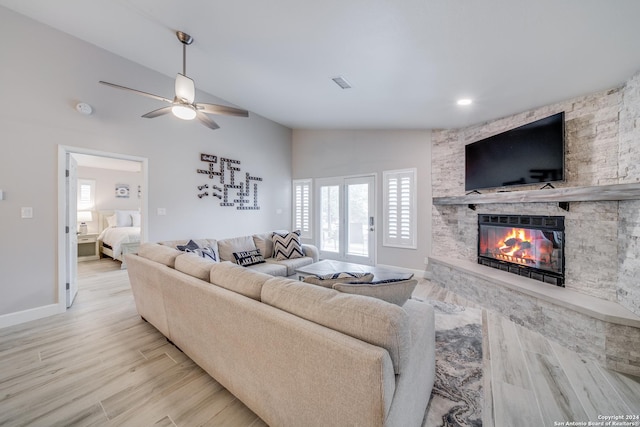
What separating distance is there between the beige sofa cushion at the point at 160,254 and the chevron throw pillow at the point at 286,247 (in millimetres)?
1806

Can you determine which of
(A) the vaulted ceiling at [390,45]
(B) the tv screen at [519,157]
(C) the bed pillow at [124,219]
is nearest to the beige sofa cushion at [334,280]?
(A) the vaulted ceiling at [390,45]

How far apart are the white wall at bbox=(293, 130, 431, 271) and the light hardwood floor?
80.5 inches

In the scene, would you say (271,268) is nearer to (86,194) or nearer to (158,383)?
(158,383)

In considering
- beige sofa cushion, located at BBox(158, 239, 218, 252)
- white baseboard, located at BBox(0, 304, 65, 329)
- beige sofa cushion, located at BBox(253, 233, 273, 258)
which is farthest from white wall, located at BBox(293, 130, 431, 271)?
white baseboard, located at BBox(0, 304, 65, 329)

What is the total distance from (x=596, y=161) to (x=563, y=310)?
1.64m

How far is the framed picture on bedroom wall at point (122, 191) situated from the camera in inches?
280

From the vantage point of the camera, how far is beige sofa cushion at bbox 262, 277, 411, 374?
3.23ft

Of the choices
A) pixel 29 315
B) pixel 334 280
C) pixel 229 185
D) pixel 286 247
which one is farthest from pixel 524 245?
pixel 29 315

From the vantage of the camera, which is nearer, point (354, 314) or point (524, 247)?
point (354, 314)

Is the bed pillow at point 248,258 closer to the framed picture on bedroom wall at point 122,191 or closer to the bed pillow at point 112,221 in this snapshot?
the bed pillow at point 112,221

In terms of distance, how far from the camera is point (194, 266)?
6.35 ft

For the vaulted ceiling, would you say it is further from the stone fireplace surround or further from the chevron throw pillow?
the chevron throw pillow

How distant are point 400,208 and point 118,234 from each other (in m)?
6.10

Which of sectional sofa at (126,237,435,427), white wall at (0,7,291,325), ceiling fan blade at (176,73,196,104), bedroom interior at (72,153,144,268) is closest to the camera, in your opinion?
sectional sofa at (126,237,435,427)
